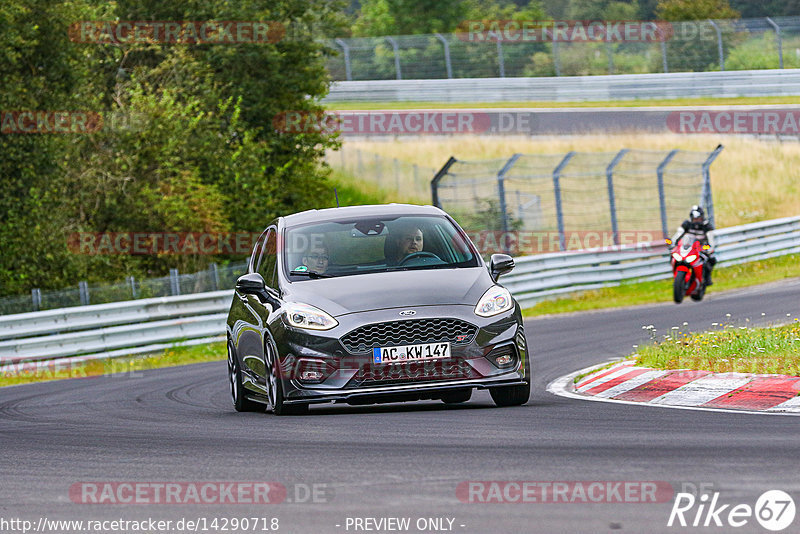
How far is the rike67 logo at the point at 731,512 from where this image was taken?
18.2 feet

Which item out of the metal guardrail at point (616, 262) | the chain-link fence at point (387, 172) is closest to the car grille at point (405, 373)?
the metal guardrail at point (616, 262)

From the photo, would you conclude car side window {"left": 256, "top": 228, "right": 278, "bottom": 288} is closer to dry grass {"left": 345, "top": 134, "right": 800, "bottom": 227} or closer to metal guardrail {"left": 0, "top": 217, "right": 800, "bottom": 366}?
metal guardrail {"left": 0, "top": 217, "right": 800, "bottom": 366}

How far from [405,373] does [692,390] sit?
2.31m

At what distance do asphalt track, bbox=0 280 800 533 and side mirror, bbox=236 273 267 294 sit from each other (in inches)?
38.5

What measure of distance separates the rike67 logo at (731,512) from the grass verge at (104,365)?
50.8 ft

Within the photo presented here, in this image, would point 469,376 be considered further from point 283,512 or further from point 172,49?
point 172,49

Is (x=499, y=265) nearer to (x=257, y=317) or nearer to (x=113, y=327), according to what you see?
(x=257, y=317)

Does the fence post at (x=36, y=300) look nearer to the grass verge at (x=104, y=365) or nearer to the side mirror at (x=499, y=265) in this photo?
the grass verge at (x=104, y=365)

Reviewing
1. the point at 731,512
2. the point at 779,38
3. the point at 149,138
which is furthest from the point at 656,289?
the point at 731,512

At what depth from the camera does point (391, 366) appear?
A: 9648 mm

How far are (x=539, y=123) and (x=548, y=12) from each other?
61194mm

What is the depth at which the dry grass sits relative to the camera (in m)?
39.5

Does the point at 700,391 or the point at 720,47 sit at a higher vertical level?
the point at 720,47

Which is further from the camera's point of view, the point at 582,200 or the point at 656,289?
the point at 582,200
